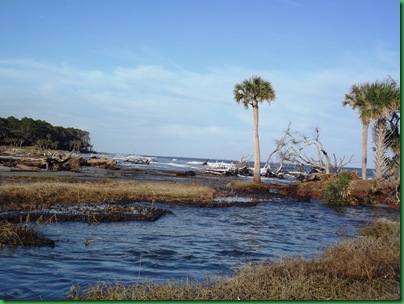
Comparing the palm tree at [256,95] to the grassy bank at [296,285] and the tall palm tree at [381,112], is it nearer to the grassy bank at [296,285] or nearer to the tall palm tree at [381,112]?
the tall palm tree at [381,112]

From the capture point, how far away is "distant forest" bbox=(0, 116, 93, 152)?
92.6m

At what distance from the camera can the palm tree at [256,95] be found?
133 feet

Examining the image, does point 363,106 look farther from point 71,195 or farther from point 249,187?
point 71,195

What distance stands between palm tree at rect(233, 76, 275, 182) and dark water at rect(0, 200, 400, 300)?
62.0 feet

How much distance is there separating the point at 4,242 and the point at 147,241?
14.2 ft

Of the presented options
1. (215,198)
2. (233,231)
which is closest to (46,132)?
(215,198)

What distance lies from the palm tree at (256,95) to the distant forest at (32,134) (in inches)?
2284

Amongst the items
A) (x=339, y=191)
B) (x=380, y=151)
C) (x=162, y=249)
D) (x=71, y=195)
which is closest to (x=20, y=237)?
(x=162, y=249)

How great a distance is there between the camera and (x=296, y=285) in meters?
7.45

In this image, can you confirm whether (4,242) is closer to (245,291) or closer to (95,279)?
(95,279)

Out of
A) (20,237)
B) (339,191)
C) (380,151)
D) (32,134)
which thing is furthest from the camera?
(32,134)

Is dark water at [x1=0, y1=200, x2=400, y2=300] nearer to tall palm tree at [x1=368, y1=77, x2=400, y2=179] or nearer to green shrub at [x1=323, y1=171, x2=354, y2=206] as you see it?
green shrub at [x1=323, y1=171, x2=354, y2=206]

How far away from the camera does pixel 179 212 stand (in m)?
20.5

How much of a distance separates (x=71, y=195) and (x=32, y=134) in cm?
8463
